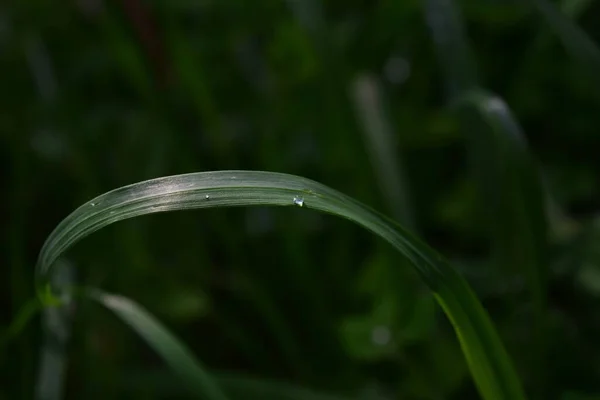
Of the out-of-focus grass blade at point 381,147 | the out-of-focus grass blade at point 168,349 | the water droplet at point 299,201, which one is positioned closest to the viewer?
the water droplet at point 299,201

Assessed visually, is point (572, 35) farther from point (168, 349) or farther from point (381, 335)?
point (168, 349)

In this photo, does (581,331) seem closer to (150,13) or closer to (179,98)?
(179,98)

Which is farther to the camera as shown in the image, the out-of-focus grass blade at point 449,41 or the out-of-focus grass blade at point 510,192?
the out-of-focus grass blade at point 449,41

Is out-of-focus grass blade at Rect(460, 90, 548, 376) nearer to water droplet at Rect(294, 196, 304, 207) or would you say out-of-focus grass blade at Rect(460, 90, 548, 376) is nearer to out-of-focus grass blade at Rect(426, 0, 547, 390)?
out-of-focus grass blade at Rect(426, 0, 547, 390)

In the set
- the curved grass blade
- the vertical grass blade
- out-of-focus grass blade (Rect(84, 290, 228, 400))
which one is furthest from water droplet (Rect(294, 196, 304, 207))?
the vertical grass blade

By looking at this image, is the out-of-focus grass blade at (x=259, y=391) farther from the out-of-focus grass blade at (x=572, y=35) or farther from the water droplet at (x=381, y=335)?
the out-of-focus grass blade at (x=572, y=35)

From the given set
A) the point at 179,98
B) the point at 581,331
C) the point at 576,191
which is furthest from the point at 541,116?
the point at 179,98

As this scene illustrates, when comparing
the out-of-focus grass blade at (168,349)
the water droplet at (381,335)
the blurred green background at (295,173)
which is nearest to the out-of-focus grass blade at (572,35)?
the blurred green background at (295,173)
